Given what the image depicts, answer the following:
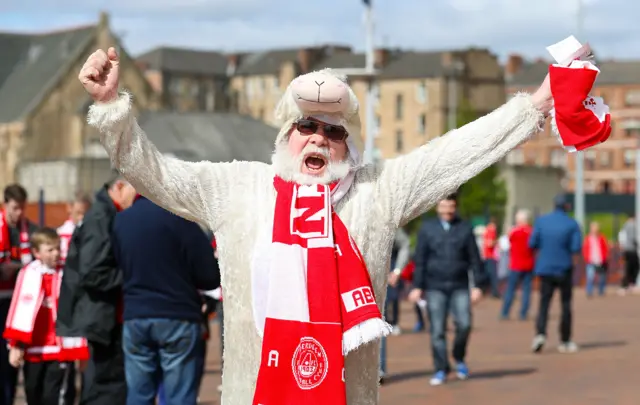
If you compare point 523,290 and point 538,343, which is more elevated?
point 523,290

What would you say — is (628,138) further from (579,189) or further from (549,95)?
(549,95)

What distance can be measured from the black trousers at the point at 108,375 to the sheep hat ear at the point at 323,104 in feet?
12.0

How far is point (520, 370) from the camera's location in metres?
13.9

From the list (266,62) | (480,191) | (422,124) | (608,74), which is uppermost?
(608,74)

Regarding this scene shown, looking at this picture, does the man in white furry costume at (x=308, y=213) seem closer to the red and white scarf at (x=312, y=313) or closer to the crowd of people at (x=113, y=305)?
the red and white scarf at (x=312, y=313)

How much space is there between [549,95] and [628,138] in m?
115

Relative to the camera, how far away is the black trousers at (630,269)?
29594 mm

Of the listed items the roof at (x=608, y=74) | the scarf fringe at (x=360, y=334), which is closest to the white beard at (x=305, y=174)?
the scarf fringe at (x=360, y=334)

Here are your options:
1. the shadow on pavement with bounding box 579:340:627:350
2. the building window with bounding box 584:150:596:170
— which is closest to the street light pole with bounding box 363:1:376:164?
the shadow on pavement with bounding box 579:340:627:350

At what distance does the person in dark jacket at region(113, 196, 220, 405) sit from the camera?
24.4ft

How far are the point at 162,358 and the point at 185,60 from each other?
107855 mm

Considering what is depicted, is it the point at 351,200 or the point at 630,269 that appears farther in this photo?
the point at 630,269

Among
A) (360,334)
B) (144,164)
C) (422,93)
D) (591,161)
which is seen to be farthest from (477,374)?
Answer: (591,161)

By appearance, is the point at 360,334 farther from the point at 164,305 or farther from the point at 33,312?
the point at 33,312
